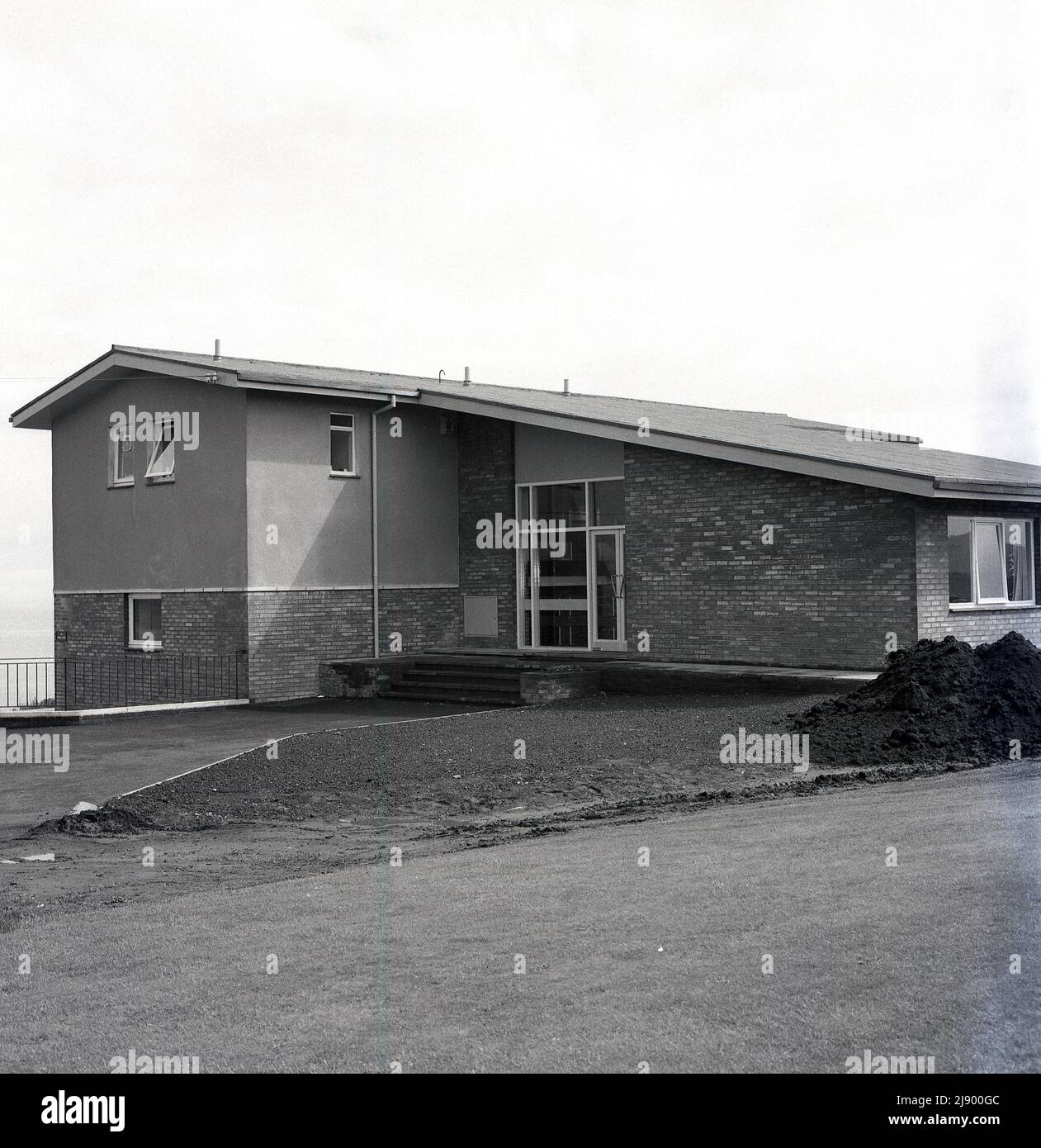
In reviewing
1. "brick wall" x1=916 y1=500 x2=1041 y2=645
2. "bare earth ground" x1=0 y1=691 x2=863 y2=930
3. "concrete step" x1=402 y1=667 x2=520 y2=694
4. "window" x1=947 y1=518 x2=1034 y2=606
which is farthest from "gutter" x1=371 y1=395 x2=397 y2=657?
"window" x1=947 y1=518 x2=1034 y2=606

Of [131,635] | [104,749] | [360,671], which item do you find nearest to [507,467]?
[360,671]

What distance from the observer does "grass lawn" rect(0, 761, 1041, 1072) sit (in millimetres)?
5289

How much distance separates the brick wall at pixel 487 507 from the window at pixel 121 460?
237 inches

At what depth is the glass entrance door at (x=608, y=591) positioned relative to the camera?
2303 cm

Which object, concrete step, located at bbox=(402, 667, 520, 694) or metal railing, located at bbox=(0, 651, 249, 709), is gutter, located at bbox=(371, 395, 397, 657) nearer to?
concrete step, located at bbox=(402, 667, 520, 694)

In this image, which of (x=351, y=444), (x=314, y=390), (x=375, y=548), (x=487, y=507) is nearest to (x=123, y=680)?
(x=375, y=548)

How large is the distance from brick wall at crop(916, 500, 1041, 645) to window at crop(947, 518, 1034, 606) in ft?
0.55

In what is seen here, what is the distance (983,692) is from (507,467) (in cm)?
1116

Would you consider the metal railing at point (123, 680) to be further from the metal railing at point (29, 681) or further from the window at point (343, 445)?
the window at point (343, 445)

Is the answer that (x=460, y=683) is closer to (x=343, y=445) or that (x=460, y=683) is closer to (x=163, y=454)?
(x=343, y=445)

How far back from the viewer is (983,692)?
15.7 metres

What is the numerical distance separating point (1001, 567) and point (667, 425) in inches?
224

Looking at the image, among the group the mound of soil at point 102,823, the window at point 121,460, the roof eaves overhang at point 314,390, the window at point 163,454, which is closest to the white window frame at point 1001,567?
the roof eaves overhang at point 314,390
